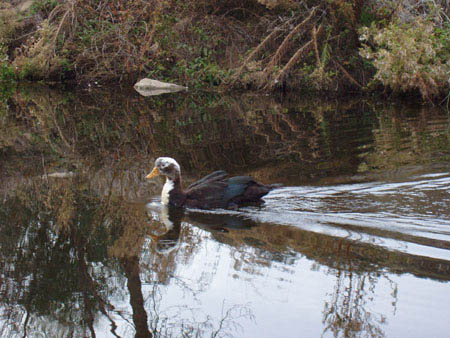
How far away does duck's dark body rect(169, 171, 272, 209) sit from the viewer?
7.65 m

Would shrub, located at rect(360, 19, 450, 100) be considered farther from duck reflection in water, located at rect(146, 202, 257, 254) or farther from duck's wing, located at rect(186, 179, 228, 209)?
duck reflection in water, located at rect(146, 202, 257, 254)

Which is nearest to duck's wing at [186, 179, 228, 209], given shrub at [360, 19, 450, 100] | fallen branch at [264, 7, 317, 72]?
shrub at [360, 19, 450, 100]

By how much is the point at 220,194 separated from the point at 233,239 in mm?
1228

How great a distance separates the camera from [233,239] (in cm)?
652

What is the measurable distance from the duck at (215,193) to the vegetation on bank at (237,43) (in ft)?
31.6

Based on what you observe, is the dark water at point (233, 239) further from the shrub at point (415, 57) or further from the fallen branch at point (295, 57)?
→ the fallen branch at point (295, 57)

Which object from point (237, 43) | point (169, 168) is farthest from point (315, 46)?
point (169, 168)

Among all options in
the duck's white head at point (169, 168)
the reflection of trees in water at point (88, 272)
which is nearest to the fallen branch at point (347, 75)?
the duck's white head at point (169, 168)

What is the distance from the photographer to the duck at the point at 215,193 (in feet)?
25.1

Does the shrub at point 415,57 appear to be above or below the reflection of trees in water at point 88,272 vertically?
above

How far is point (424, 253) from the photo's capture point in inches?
230

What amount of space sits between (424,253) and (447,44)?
39.4 ft

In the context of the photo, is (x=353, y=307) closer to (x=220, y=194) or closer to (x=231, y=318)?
(x=231, y=318)

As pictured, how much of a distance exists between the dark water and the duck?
166 mm
